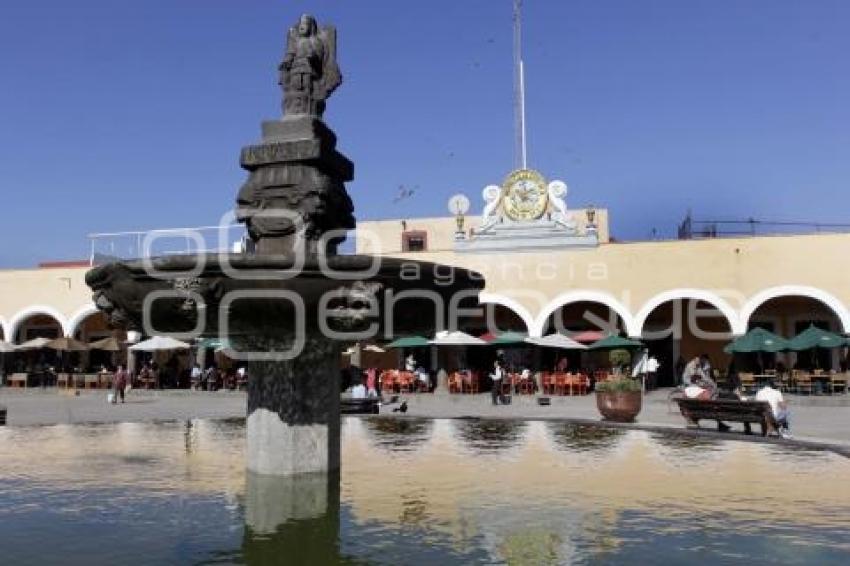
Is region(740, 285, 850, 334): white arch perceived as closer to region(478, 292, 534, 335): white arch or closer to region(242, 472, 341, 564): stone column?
region(478, 292, 534, 335): white arch

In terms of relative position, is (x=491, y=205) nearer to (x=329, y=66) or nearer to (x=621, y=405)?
(x=621, y=405)

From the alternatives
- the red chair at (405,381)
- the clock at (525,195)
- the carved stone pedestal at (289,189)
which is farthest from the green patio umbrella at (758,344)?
the carved stone pedestal at (289,189)

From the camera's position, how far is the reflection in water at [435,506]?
5.27m

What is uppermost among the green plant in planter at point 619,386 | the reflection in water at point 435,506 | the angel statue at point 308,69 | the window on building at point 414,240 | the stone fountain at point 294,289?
the window on building at point 414,240

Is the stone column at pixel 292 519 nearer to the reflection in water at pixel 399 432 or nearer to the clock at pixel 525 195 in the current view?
the reflection in water at pixel 399 432

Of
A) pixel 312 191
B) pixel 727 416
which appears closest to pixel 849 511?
pixel 312 191

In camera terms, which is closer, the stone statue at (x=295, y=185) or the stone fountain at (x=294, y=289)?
the stone fountain at (x=294, y=289)

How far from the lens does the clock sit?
29.8 metres

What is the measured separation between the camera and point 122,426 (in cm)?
1427

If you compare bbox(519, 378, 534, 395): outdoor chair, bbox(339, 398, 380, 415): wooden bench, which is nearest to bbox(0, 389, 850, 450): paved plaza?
bbox(339, 398, 380, 415): wooden bench

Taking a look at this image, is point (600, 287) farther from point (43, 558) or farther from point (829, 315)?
point (43, 558)

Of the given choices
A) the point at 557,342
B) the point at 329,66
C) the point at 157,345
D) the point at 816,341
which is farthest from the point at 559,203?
the point at 329,66

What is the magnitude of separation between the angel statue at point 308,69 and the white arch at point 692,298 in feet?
73.9

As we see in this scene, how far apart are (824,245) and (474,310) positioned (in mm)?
23427
